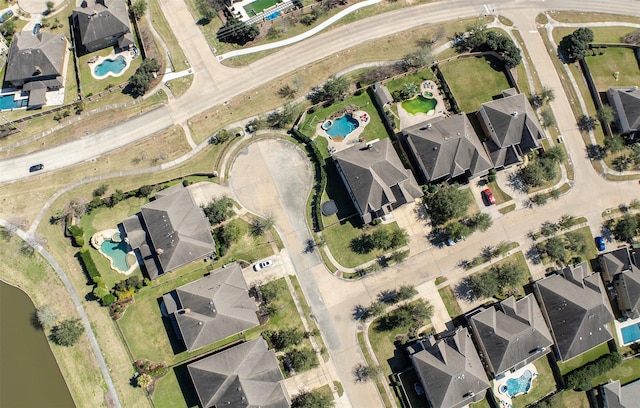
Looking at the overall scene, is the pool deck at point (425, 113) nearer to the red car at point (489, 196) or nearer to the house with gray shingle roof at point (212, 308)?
the red car at point (489, 196)

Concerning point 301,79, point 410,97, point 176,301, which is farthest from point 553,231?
point 176,301

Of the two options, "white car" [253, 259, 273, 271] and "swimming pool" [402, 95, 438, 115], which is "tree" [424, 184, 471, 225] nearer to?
"swimming pool" [402, 95, 438, 115]

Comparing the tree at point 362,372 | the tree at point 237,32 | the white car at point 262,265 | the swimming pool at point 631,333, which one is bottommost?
the swimming pool at point 631,333

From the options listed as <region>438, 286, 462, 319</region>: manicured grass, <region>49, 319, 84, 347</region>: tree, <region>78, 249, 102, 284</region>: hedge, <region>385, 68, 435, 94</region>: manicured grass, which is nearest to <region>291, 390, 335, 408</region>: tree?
<region>438, 286, 462, 319</region>: manicured grass

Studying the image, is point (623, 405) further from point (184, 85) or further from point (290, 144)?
point (184, 85)

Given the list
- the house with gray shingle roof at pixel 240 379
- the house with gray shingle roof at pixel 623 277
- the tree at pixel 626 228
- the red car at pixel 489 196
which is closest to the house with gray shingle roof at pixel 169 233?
the house with gray shingle roof at pixel 240 379

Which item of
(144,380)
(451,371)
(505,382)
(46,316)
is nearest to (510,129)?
(451,371)
